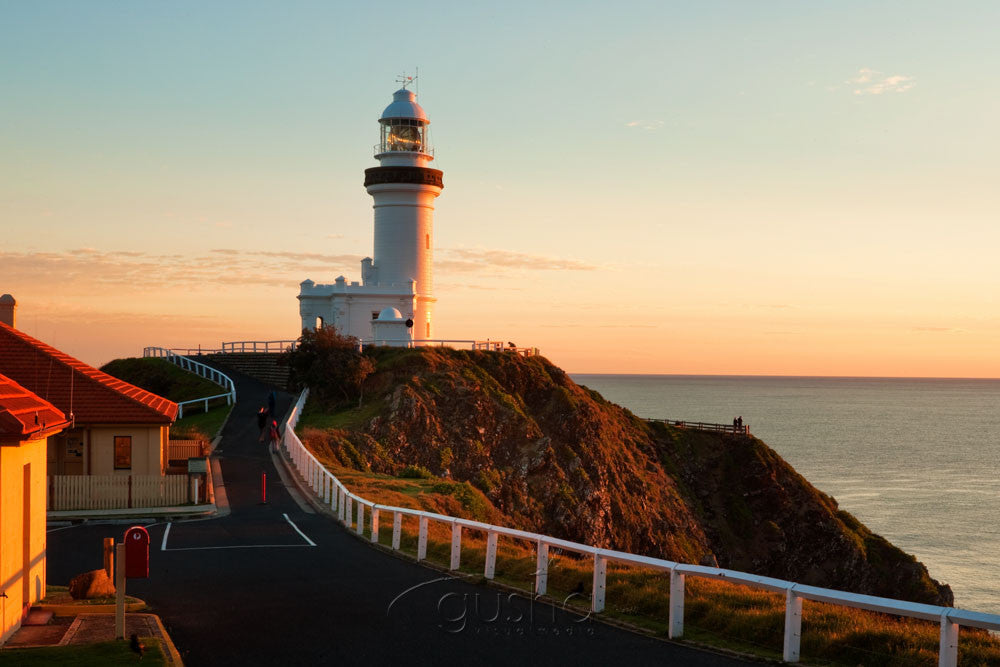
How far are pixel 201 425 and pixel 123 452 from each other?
1619 centimetres

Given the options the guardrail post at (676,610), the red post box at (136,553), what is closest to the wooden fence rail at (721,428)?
the guardrail post at (676,610)

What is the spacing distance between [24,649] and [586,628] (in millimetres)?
6364

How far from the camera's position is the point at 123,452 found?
29547 millimetres

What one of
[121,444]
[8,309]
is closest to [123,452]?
[121,444]

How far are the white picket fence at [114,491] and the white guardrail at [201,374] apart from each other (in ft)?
66.9

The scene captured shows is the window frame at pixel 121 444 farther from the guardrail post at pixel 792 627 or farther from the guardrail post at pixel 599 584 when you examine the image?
the guardrail post at pixel 792 627

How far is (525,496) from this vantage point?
171 feet

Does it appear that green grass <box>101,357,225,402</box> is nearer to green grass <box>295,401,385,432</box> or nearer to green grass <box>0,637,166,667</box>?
green grass <box>295,401,385,432</box>

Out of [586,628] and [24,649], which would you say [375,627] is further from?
[24,649]

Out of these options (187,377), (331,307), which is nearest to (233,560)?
(187,377)

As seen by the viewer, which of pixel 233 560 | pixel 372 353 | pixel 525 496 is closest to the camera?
pixel 233 560

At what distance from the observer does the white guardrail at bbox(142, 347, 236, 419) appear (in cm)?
5056

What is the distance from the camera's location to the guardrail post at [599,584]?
1302 centimetres

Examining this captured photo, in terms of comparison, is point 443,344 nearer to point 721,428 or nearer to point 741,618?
point 721,428
